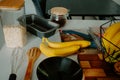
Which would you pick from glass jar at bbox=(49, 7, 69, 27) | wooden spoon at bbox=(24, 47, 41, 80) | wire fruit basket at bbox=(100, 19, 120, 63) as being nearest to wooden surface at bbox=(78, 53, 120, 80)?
wire fruit basket at bbox=(100, 19, 120, 63)

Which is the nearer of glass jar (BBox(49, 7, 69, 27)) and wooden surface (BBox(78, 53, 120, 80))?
wooden surface (BBox(78, 53, 120, 80))

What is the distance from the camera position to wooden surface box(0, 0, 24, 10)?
25.7 inches

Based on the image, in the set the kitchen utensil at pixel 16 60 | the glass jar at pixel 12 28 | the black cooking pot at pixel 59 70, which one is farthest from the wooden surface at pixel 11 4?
the black cooking pot at pixel 59 70

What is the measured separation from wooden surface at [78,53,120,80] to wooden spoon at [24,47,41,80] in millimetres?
155

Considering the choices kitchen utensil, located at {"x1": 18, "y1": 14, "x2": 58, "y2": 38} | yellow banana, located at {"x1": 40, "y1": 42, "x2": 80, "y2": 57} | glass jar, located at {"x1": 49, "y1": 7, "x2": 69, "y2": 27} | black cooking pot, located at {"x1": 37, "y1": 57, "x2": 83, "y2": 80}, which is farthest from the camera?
glass jar, located at {"x1": 49, "y1": 7, "x2": 69, "y2": 27}

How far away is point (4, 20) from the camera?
66 centimetres

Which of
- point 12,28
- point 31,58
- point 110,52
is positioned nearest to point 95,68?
point 110,52

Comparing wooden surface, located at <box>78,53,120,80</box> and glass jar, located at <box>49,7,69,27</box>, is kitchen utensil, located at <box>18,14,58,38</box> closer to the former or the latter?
glass jar, located at <box>49,7,69,27</box>

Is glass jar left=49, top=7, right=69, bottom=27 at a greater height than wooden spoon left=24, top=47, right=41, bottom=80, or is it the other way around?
glass jar left=49, top=7, right=69, bottom=27

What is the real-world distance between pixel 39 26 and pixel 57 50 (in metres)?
0.21

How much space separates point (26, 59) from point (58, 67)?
131 mm

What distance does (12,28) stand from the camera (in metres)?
0.63

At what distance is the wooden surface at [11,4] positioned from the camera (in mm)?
652

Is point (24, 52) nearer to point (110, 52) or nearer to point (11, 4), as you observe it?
point (11, 4)
